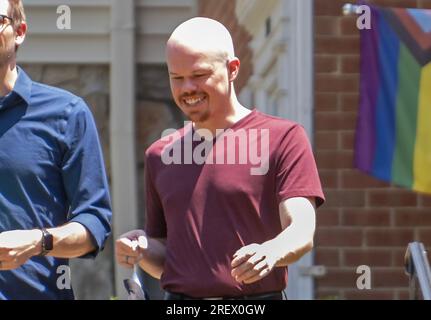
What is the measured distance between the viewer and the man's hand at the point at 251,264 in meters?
3.94

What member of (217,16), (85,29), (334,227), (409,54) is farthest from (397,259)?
(85,29)

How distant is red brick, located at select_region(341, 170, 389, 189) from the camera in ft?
26.6

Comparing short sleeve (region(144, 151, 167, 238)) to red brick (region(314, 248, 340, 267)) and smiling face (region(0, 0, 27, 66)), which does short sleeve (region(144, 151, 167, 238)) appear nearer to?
smiling face (region(0, 0, 27, 66))

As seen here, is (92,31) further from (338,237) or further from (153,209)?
(153,209)

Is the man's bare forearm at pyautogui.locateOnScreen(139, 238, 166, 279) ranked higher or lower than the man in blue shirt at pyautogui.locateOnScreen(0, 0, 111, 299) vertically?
lower

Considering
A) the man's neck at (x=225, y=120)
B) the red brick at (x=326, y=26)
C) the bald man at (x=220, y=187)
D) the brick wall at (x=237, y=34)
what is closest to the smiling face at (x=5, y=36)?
the bald man at (x=220, y=187)

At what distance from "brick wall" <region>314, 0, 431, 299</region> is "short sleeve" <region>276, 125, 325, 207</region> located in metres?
3.82

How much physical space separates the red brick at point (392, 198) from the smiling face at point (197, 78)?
393 centimetres

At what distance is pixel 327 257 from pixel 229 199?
3954 millimetres

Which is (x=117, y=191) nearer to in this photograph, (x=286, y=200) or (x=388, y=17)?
(x=388, y=17)

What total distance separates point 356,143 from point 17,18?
3539mm

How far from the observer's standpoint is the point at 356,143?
7.70 m

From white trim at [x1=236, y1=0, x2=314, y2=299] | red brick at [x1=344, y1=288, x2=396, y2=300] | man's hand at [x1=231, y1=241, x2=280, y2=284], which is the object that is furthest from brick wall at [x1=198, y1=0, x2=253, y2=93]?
man's hand at [x1=231, y1=241, x2=280, y2=284]

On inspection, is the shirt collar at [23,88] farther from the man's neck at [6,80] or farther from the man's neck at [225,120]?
the man's neck at [225,120]
